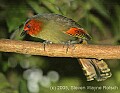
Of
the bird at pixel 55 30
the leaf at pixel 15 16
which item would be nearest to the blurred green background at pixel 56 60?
the leaf at pixel 15 16

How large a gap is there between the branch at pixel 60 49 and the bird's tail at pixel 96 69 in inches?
3.8

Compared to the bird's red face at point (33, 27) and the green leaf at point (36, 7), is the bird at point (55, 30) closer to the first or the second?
the bird's red face at point (33, 27)

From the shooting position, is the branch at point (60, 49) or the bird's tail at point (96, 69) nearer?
the branch at point (60, 49)

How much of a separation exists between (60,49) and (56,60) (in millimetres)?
487

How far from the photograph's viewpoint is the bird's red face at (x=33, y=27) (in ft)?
2.35

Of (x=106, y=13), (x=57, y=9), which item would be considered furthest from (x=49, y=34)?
(x=106, y=13)

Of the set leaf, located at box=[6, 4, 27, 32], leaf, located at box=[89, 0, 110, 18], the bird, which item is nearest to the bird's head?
the bird

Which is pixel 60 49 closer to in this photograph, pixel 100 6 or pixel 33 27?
pixel 33 27

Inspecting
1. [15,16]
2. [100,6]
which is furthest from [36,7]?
Answer: [100,6]

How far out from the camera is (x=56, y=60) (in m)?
1.17

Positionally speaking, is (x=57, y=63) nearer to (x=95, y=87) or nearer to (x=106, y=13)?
(x=95, y=87)

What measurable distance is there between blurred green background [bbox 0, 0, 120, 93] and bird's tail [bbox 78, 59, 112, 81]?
0.54 ft

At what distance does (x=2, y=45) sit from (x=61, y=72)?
51 centimetres

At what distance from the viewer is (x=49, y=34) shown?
72 centimetres
